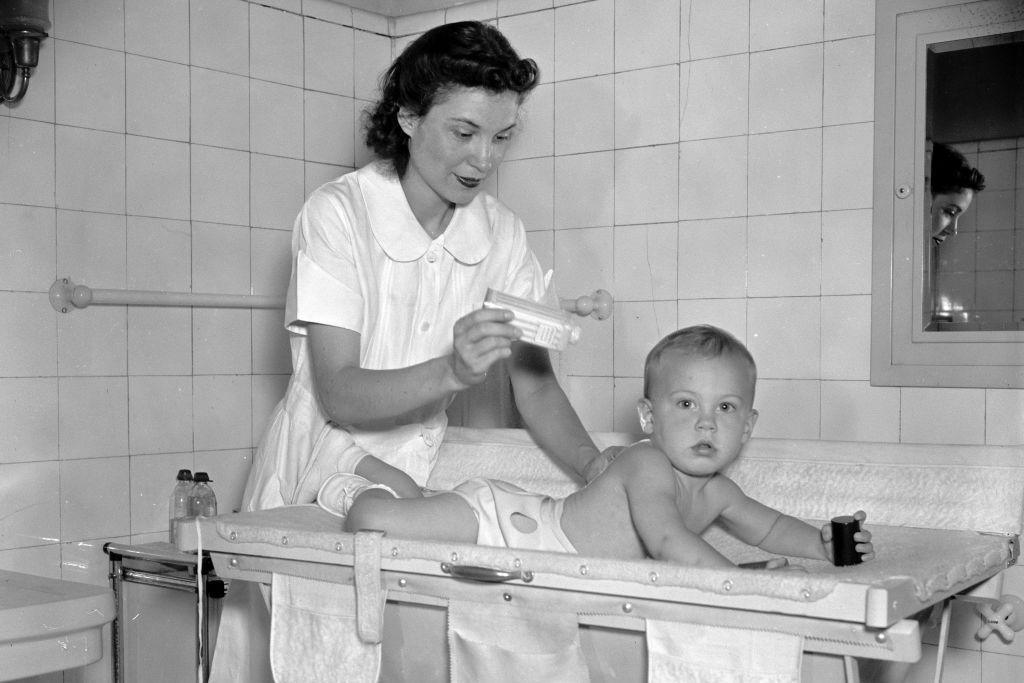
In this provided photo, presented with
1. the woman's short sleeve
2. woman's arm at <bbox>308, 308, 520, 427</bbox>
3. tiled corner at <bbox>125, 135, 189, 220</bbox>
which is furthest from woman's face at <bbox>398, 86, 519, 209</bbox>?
tiled corner at <bbox>125, 135, 189, 220</bbox>

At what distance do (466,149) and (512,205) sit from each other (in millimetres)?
1000

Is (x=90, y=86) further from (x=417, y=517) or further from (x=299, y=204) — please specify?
(x=417, y=517)

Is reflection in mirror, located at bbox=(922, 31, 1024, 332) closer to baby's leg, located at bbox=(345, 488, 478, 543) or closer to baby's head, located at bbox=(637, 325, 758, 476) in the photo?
baby's head, located at bbox=(637, 325, 758, 476)

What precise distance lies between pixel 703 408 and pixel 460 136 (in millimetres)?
572

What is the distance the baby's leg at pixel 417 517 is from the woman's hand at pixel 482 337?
0.70 feet

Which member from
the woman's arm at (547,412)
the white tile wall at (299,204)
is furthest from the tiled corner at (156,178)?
the woman's arm at (547,412)

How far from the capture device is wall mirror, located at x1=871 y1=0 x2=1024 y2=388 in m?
2.02

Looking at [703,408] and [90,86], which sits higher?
[90,86]

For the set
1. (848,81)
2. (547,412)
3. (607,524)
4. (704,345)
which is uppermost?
(848,81)

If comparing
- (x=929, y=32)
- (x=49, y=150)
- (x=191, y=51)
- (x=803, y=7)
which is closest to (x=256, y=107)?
(x=191, y=51)

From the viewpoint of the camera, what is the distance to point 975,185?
2.05m

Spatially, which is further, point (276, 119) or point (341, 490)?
point (276, 119)

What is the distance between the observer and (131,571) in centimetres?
209

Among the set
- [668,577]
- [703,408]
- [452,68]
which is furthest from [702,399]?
[452,68]
